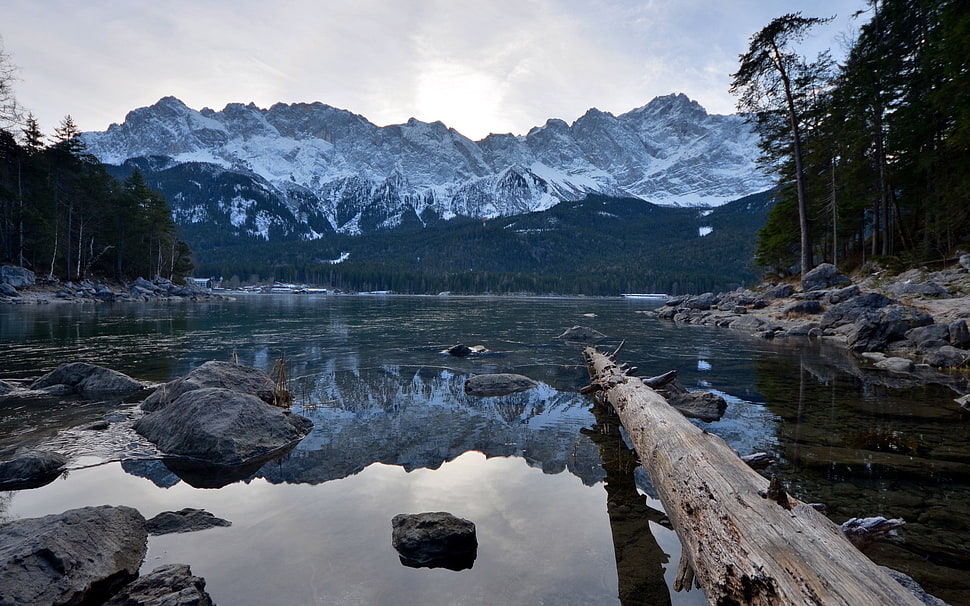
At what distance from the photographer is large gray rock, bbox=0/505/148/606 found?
Result: 3.39 m

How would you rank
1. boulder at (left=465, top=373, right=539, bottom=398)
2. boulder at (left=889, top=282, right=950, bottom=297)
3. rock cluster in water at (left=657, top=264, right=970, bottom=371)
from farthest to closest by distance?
boulder at (left=889, top=282, right=950, bottom=297) < rock cluster in water at (left=657, top=264, right=970, bottom=371) < boulder at (left=465, top=373, right=539, bottom=398)

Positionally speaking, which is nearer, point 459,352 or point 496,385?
point 496,385

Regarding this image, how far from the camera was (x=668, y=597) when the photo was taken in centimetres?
391

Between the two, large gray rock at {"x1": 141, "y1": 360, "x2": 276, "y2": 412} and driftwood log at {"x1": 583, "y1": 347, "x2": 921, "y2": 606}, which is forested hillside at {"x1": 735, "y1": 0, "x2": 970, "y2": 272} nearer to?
driftwood log at {"x1": 583, "y1": 347, "x2": 921, "y2": 606}

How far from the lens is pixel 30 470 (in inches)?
243

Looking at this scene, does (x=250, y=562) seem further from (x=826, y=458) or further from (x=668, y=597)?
(x=826, y=458)

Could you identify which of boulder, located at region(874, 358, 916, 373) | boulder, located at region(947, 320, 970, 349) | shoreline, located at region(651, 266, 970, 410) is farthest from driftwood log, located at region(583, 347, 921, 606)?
boulder, located at region(947, 320, 970, 349)

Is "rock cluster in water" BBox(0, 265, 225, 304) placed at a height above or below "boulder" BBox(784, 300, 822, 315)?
below

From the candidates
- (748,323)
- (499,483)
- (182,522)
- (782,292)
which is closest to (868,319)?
(748,323)

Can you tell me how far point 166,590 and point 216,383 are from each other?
7.39 m

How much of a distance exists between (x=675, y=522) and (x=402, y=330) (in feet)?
86.9

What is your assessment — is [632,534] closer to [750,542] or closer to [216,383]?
[750,542]

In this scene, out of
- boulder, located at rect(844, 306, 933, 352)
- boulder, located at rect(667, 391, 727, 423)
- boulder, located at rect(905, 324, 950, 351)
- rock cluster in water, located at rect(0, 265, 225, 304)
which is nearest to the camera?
boulder, located at rect(667, 391, 727, 423)

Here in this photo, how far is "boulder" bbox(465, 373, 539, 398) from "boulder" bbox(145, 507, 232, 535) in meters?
7.52
